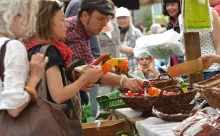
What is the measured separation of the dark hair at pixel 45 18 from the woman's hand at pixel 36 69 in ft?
0.93

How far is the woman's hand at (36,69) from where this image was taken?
2664 millimetres

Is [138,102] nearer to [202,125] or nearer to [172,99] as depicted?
[172,99]

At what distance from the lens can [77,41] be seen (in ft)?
12.8

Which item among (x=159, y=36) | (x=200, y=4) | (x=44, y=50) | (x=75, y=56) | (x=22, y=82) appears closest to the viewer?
(x=22, y=82)

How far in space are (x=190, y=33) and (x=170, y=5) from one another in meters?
1.68

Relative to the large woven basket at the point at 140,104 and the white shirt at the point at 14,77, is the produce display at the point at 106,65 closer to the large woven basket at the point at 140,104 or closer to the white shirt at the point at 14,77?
the large woven basket at the point at 140,104

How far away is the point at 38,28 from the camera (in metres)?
2.97

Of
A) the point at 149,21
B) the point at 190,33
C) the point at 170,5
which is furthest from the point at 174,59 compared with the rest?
the point at 149,21

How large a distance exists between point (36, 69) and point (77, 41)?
1236mm

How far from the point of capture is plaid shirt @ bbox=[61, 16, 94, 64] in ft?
12.8

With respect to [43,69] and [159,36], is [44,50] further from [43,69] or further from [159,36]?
A: [159,36]

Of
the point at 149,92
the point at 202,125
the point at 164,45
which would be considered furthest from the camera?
the point at 164,45

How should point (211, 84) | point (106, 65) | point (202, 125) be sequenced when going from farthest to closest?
1. point (106, 65)
2. point (211, 84)
3. point (202, 125)

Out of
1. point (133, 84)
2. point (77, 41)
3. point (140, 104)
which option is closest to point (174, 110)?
point (140, 104)
